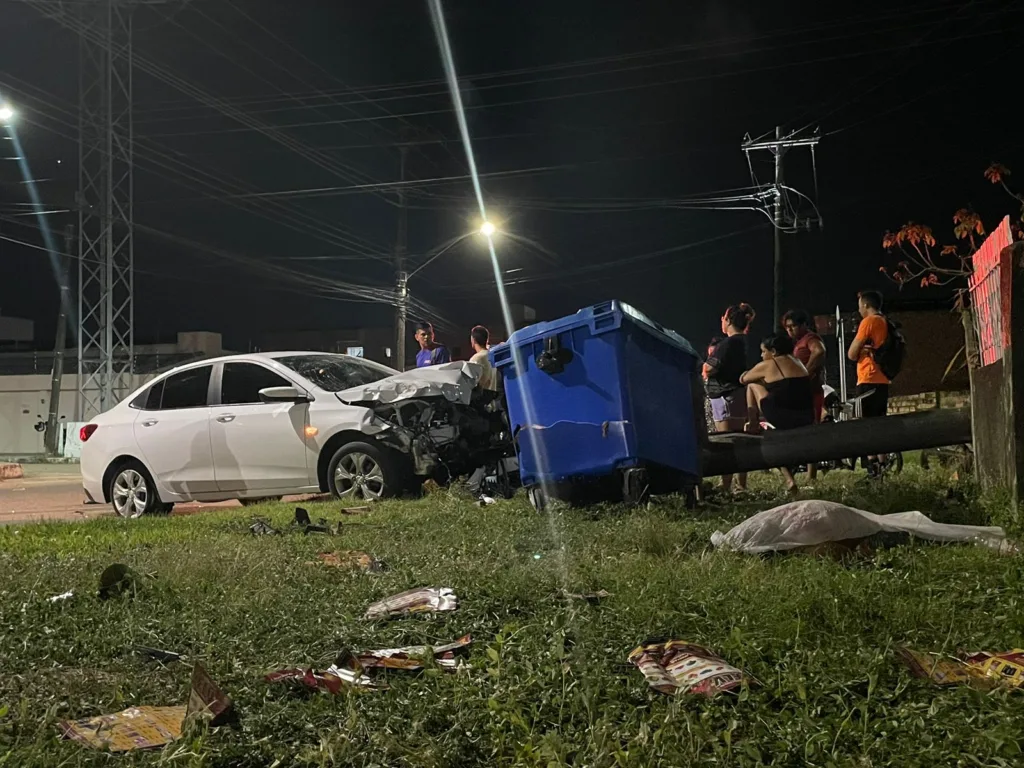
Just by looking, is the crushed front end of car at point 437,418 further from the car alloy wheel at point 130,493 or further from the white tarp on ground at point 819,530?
the white tarp on ground at point 819,530

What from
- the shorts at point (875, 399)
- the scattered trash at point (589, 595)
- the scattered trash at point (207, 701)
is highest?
the shorts at point (875, 399)

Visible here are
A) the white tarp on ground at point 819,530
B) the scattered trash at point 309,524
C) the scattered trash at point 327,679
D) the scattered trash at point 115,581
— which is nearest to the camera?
the scattered trash at point 327,679

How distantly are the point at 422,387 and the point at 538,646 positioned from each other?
5.70 m

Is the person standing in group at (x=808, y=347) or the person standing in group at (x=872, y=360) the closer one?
the person standing in group at (x=872, y=360)

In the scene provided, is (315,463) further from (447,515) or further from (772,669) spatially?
(772,669)

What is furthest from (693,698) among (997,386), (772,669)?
(997,386)

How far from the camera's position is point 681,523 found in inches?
226

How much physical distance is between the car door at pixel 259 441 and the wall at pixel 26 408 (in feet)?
101

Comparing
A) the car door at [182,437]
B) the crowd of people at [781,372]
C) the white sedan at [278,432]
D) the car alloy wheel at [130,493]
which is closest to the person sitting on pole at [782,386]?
the crowd of people at [781,372]

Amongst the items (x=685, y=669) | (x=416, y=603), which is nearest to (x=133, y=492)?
→ (x=416, y=603)

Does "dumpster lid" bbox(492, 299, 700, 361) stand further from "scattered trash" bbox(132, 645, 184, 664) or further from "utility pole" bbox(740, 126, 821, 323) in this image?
"utility pole" bbox(740, 126, 821, 323)

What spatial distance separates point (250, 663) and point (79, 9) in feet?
72.7

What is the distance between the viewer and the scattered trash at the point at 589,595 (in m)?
3.73

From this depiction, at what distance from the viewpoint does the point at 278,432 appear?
8820 millimetres
